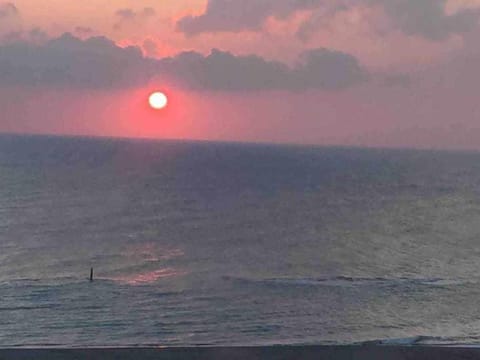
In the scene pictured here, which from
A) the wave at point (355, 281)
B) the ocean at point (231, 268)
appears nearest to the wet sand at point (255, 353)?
the ocean at point (231, 268)

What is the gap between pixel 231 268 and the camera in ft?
143

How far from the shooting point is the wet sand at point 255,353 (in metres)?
15.1

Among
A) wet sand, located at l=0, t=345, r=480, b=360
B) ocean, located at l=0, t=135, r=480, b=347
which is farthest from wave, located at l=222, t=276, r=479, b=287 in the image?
wet sand, located at l=0, t=345, r=480, b=360

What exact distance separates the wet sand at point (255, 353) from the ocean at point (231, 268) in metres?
10.0

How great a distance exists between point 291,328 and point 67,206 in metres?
49.4

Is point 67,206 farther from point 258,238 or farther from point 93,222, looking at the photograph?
point 258,238

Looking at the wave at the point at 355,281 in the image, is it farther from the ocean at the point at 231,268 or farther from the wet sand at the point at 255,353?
the wet sand at the point at 255,353

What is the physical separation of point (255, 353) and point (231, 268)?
28.1 metres

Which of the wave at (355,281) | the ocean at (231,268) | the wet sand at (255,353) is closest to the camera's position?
the wet sand at (255,353)

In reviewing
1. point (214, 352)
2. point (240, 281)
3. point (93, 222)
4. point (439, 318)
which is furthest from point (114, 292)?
point (93, 222)

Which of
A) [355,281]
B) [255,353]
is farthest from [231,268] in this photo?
[255,353]

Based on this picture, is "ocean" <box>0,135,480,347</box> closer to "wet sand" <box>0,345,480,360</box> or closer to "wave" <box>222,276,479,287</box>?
"wave" <box>222,276,479,287</box>

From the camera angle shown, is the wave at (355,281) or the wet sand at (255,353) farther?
the wave at (355,281)

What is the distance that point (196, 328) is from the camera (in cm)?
2894
